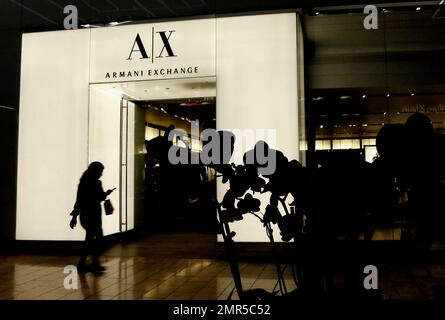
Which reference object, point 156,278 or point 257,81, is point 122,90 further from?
point 156,278

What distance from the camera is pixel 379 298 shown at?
139 centimetres

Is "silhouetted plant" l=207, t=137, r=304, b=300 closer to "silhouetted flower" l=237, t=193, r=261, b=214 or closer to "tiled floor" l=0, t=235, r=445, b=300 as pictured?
"silhouetted flower" l=237, t=193, r=261, b=214

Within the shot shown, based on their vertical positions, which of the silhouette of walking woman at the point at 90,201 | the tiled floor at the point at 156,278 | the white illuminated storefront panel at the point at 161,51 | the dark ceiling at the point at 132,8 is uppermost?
the dark ceiling at the point at 132,8

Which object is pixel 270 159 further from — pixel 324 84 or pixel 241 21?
pixel 324 84

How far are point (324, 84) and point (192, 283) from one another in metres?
3.49

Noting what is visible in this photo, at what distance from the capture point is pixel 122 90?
6129 mm

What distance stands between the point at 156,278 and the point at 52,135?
9.33 ft

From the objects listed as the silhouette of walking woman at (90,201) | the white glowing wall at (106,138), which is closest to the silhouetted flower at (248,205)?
the silhouette of walking woman at (90,201)

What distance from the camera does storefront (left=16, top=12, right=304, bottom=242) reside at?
5332 millimetres

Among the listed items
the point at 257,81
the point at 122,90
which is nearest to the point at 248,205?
the point at 257,81

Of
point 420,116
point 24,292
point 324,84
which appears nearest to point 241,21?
point 324,84

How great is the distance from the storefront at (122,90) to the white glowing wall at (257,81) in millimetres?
13

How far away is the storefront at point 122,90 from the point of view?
210 inches

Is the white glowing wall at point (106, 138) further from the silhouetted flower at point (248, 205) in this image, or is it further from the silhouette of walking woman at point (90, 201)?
the silhouetted flower at point (248, 205)
